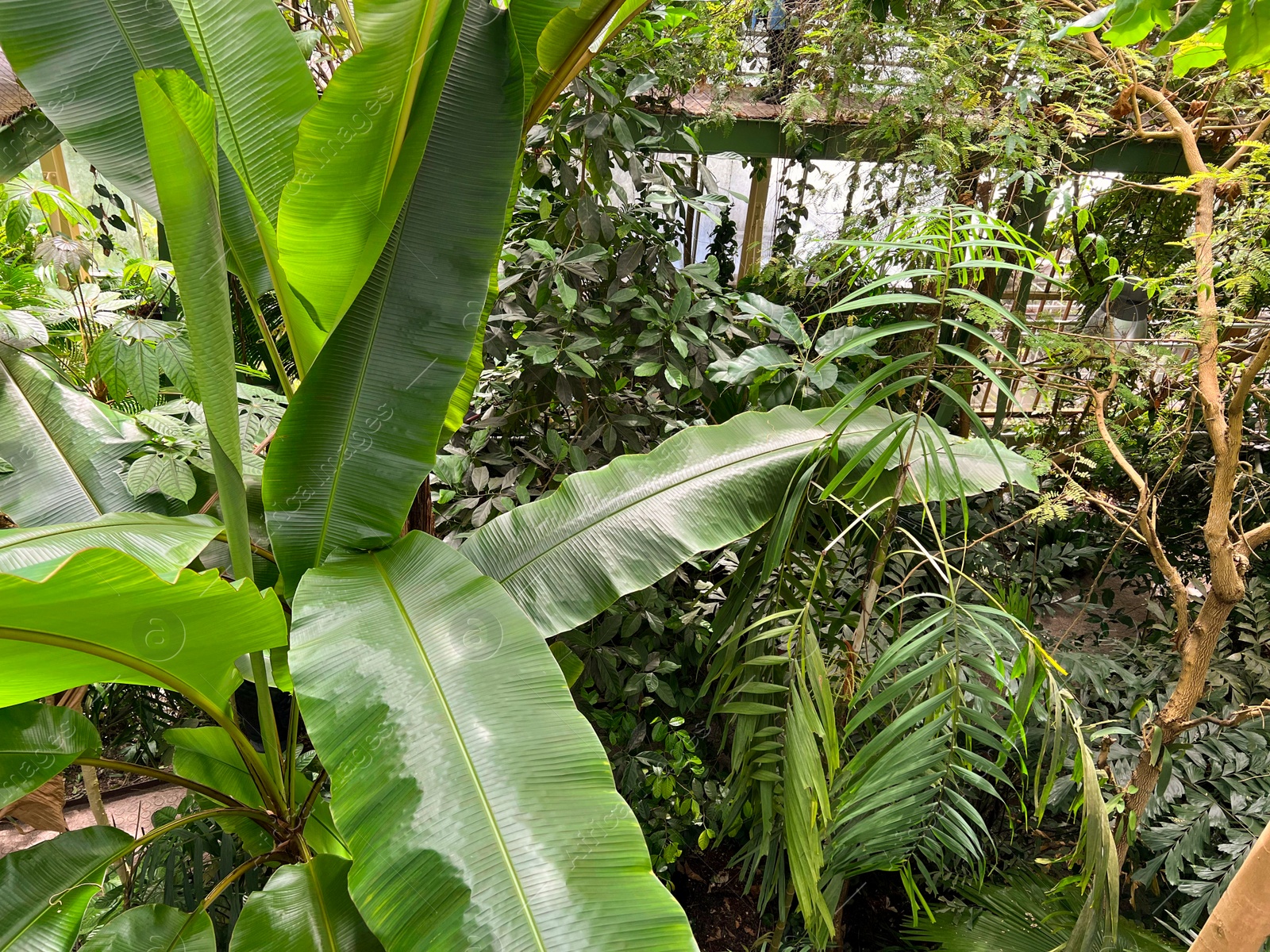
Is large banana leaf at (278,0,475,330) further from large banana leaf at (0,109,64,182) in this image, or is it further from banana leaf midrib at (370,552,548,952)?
large banana leaf at (0,109,64,182)

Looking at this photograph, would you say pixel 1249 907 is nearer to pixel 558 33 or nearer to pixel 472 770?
pixel 472 770

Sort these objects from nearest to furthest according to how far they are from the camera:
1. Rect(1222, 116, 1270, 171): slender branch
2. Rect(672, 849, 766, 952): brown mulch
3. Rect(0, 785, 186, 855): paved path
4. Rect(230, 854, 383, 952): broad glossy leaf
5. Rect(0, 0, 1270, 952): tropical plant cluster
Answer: Rect(0, 0, 1270, 952): tropical plant cluster, Rect(230, 854, 383, 952): broad glossy leaf, Rect(1222, 116, 1270, 171): slender branch, Rect(672, 849, 766, 952): brown mulch, Rect(0, 785, 186, 855): paved path

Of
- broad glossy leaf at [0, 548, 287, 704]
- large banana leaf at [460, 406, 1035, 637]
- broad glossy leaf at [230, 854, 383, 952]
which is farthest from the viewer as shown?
large banana leaf at [460, 406, 1035, 637]

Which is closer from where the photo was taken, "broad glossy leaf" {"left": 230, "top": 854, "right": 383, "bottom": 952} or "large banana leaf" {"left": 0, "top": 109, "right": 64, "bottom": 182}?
"broad glossy leaf" {"left": 230, "top": 854, "right": 383, "bottom": 952}

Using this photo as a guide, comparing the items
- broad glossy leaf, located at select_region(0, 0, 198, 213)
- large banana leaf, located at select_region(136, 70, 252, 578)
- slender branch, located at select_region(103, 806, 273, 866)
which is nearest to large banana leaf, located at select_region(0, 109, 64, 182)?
broad glossy leaf, located at select_region(0, 0, 198, 213)

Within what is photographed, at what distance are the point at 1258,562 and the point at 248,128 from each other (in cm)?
241

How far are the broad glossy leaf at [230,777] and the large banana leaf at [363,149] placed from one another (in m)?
0.68

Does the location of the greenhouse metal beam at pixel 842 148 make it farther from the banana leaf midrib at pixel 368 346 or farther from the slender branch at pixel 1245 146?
the banana leaf midrib at pixel 368 346

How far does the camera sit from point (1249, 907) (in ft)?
2.06

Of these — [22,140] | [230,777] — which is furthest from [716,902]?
[22,140]

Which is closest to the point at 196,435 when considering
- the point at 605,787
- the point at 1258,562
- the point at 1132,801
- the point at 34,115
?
the point at 34,115

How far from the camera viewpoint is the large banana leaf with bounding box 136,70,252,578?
645 mm

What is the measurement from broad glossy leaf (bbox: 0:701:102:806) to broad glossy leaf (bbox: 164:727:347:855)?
0.21 m

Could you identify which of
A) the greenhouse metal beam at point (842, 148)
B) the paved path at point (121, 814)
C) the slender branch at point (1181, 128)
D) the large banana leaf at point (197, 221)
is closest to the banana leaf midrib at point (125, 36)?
the large banana leaf at point (197, 221)
